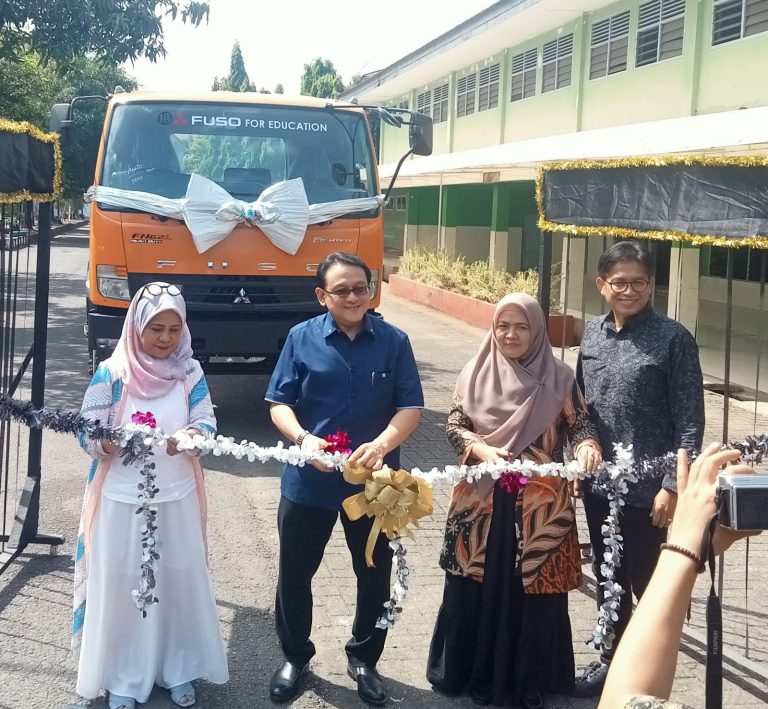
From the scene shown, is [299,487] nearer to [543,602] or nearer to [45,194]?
[543,602]

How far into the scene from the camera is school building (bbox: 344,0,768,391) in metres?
12.1

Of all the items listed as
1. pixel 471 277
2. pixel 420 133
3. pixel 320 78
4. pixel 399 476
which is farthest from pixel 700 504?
pixel 320 78

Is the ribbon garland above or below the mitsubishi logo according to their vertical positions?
below

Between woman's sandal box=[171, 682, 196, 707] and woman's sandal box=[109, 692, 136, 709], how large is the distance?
0.16 m

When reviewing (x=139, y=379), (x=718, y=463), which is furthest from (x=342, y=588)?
(x=718, y=463)

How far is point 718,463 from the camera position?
1.59 metres

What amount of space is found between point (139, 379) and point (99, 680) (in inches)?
45.2

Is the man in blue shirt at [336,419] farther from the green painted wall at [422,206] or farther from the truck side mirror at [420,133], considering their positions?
the green painted wall at [422,206]

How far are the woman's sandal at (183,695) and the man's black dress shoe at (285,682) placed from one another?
315 millimetres

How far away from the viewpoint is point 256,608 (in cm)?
474

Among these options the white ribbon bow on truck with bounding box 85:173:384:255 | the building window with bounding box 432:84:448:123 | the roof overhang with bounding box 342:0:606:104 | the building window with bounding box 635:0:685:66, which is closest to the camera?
the white ribbon bow on truck with bounding box 85:173:384:255

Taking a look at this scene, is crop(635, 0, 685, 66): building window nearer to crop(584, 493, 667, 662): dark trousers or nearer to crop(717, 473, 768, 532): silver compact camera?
crop(584, 493, 667, 662): dark trousers

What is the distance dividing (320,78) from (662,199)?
65717mm

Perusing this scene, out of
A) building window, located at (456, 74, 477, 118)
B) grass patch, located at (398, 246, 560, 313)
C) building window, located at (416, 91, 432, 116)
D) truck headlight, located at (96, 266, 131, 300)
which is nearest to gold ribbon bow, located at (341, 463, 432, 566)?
truck headlight, located at (96, 266, 131, 300)
